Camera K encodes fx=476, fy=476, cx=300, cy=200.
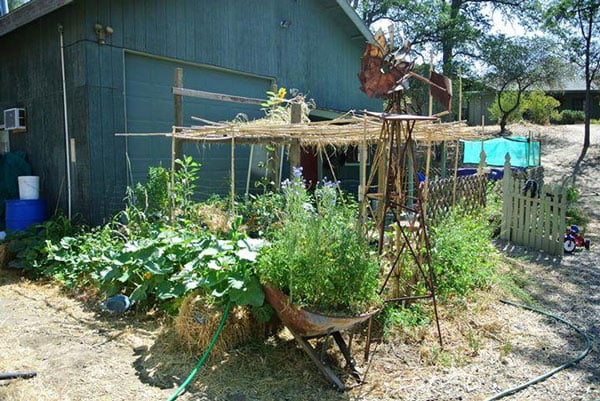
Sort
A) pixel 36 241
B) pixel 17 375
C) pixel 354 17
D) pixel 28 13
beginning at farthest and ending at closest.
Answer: pixel 354 17 < pixel 28 13 < pixel 36 241 < pixel 17 375

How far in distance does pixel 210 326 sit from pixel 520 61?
20.9m

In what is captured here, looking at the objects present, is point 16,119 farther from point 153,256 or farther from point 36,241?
point 153,256

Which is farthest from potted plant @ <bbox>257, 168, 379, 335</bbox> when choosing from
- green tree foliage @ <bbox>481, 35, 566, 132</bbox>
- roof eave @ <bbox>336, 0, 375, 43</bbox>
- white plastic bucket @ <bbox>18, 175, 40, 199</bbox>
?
green tree foliage @ <bbox>481, 35, 566, 132</bbox>

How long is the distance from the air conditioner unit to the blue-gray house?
0.08 meters

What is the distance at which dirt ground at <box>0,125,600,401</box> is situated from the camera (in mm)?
3094

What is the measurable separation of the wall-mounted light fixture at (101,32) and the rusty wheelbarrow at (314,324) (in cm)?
496

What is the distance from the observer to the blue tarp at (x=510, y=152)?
1477cm

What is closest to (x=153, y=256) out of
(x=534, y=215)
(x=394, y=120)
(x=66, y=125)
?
(x=394, y=120)

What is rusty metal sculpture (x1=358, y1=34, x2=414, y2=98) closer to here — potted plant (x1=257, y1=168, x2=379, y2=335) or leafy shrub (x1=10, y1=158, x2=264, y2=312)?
potted plant (x1=257, y1=168, x2=379, y2=335)

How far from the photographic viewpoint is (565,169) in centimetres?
1862

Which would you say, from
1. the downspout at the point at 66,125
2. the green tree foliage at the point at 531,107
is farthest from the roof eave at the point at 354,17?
the green tree foliage at the point at 531,107

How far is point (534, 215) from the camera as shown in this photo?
23.1 ft

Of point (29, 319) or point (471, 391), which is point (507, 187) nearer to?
point (471, 391)

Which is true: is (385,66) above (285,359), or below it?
above
